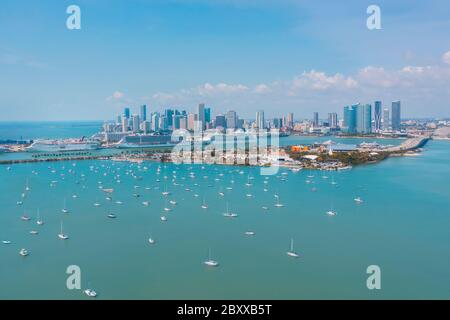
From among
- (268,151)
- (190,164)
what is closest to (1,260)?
(190,164)

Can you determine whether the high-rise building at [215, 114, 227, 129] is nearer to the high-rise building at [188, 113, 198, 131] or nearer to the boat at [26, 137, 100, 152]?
the high-rise building at [188, 113, 198, 131]

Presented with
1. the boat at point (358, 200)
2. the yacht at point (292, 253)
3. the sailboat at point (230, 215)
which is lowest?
the yacht at point (292, 253)

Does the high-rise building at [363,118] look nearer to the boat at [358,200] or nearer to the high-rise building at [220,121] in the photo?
the high-rise building at [220,121]

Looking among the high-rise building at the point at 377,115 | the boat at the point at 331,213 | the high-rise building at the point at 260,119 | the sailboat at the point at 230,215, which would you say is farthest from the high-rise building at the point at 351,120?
the sailboat at the point at 230,215

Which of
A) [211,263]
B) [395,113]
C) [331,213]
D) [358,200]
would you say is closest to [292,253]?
[211,263]

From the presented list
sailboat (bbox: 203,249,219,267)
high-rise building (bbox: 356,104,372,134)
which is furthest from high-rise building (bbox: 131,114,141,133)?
sailboat (bbox: 203,249,219,267)

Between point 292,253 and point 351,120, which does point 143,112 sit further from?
point 292,253
